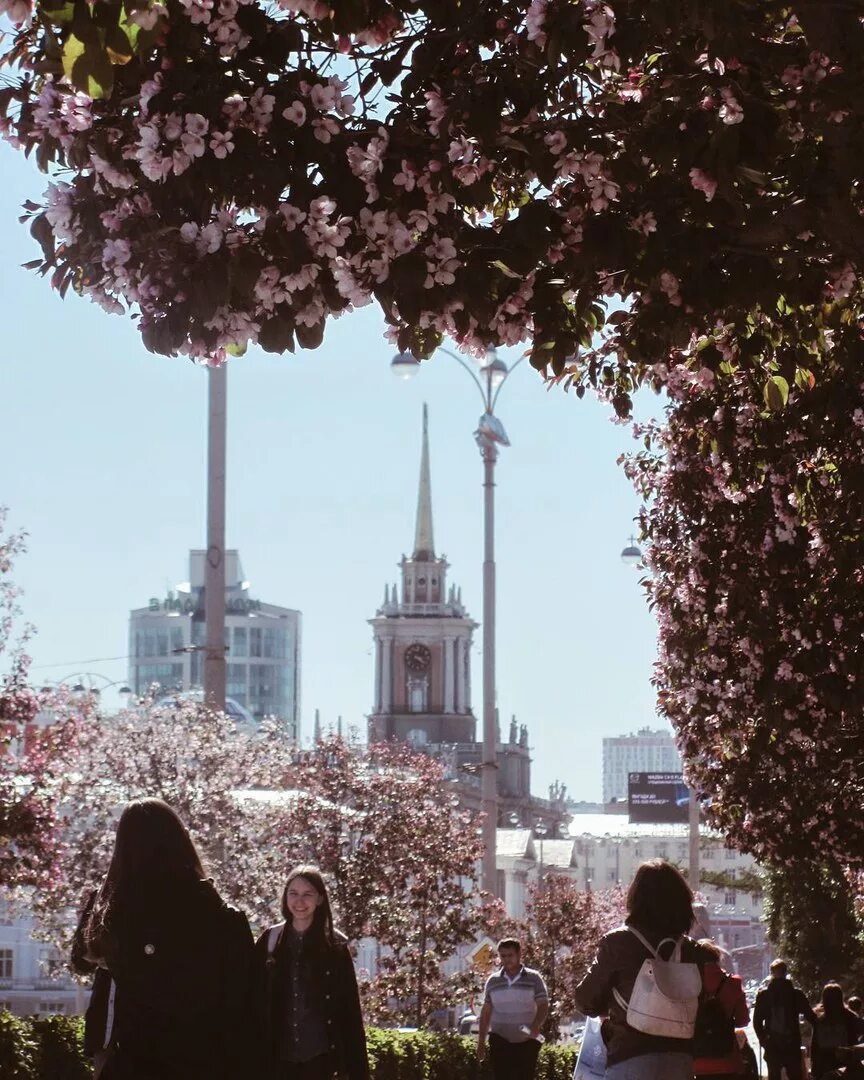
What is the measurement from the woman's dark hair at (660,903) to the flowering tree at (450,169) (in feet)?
7.81

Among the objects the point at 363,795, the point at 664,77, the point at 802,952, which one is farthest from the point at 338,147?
the point at 802,952

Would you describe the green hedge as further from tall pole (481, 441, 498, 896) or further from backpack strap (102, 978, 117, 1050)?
tall pole (481, 441, 498, 896)

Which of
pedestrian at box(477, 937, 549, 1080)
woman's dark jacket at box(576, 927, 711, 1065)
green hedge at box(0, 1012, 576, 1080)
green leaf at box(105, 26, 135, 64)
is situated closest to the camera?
green leaf at box(105, 26, 135, 64)

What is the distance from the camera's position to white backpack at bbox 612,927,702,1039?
8.65 metres

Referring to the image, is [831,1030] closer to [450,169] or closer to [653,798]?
[450,169]

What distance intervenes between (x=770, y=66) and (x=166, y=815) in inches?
133

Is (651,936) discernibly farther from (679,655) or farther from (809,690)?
(679,655)

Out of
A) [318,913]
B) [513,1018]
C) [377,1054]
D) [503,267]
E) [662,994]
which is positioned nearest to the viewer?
[503,267]

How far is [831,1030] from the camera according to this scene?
65.6ft

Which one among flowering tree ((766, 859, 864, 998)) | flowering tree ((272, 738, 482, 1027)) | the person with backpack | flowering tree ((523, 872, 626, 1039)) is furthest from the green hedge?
flowering tree ((523, 872, 626, 1039))

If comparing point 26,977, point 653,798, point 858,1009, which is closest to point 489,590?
point 858,1009

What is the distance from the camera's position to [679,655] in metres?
15.0

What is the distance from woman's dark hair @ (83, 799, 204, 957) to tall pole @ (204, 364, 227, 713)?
1305 cm

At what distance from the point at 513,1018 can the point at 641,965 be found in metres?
6.93
